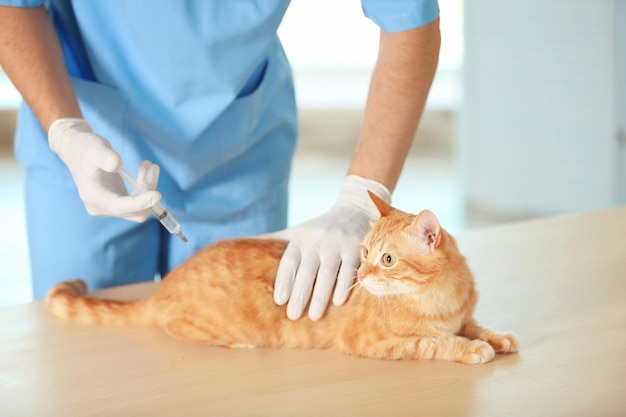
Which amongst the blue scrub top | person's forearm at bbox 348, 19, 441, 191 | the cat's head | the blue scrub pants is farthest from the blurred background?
the cat's head

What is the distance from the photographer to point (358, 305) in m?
1.32

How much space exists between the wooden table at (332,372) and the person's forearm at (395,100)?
11.6 inches

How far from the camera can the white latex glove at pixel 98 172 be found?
137cm

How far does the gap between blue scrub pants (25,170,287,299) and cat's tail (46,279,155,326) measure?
0.70ft

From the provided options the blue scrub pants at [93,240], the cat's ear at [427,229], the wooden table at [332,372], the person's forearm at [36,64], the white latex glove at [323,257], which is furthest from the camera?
the blue scrub pants at [93,240]

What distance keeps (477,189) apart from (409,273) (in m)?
3.08

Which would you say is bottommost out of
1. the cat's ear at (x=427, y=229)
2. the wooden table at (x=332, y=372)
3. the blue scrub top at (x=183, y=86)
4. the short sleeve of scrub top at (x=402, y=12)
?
the wooden table at (x=332, y=372)

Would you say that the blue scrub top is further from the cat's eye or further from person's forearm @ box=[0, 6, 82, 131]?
the cat's eye

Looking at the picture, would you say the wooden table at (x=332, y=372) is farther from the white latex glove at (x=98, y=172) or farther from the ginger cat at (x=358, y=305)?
the white latex glove at (x=98, y=172)

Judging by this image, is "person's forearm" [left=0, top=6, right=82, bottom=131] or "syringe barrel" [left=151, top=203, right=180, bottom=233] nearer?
"syringe barrel" [left=151, top=203, right=180, bottom=233]

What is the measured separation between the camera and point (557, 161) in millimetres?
3965

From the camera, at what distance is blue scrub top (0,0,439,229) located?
1568 millimetres

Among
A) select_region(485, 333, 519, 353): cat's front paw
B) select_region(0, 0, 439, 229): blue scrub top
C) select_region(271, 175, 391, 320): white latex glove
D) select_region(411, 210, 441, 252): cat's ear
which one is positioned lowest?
select_region(485, 333, 519, 353): cat's front paw

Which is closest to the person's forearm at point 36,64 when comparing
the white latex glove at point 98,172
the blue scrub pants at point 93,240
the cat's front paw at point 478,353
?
the white latex glove at point 98,172
